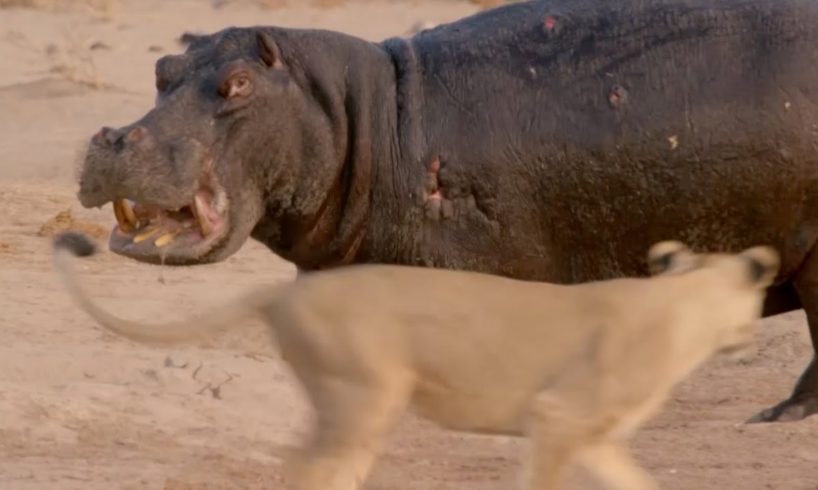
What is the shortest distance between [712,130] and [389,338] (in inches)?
79.0

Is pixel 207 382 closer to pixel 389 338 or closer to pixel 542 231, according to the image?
pixel 542 231

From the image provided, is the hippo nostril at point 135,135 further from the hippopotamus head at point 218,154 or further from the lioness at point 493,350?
the lioness at point 493,350

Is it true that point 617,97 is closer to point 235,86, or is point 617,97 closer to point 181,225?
point 235,86

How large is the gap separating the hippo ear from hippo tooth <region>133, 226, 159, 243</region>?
0.70 meters

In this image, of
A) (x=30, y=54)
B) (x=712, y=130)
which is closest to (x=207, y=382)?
(x=712, y=130)

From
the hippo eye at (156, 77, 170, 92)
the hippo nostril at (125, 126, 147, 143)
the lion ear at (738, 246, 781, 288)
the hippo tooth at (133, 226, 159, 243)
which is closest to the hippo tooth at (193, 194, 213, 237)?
the hippo tooth at (133, 226, 159, 243)

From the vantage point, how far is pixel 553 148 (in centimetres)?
726

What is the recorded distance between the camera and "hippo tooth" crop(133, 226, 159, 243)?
692 cm

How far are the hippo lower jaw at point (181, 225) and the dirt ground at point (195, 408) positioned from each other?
74 cm

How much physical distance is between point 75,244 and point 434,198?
1.50 m

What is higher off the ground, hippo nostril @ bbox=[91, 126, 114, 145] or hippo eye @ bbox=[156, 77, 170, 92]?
hippo eye @ bbox=[156, 77, 170, 92]

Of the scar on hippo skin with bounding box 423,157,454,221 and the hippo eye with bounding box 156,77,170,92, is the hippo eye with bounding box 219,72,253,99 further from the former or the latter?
the scar on hippo skin with bounding box 423,157,454,221

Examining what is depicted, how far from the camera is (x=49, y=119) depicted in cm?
1577

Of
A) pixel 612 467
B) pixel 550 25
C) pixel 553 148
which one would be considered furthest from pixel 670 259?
pixel 550 25
